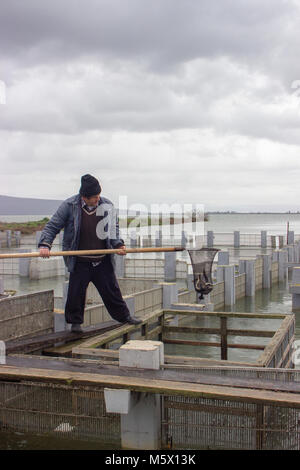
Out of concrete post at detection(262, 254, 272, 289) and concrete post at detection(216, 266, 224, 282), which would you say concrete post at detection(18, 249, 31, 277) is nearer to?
concrete post at detection(216, 266, 224, 282)

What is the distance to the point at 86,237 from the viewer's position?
23.0 feet

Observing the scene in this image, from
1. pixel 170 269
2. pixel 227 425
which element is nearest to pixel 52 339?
pixel 227 425

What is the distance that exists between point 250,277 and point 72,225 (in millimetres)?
15598

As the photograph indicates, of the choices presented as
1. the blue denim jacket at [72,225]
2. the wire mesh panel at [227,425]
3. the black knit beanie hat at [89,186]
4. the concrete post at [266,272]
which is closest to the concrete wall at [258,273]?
the concrete post at [266,272]

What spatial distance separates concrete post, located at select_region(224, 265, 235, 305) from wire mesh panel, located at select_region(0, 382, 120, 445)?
14106mm

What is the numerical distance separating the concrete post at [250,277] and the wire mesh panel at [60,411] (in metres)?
17.0

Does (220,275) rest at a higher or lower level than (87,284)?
lower

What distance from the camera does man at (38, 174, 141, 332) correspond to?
22.6 ft

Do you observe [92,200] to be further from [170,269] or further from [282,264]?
[282,264]

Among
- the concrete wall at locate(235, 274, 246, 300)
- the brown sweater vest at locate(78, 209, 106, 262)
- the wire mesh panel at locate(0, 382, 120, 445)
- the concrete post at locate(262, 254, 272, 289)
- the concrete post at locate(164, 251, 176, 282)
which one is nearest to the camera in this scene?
the wire mesh panel at locate(0, 382, 120, 445)

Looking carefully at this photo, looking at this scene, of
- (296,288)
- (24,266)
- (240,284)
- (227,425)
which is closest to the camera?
(227,425)

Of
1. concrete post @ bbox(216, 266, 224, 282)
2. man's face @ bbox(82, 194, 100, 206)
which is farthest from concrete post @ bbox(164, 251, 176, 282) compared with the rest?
man's face @ bbox(82, 194, 100, 206)
